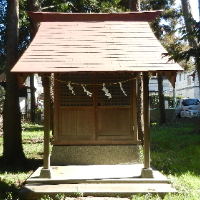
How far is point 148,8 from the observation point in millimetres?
20703

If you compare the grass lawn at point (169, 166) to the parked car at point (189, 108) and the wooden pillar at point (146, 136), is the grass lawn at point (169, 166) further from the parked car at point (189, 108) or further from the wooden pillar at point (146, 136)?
the parked car at point (189, 108)

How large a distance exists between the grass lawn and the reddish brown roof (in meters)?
2.75

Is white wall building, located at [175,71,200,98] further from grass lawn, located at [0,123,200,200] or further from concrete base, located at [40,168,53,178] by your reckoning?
concrete base, located at [40,168,53,178]

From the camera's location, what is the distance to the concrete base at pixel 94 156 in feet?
28.5

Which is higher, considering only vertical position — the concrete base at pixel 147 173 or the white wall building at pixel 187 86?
the white wall building at pixel 187 86

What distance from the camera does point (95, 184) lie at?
22.9ft

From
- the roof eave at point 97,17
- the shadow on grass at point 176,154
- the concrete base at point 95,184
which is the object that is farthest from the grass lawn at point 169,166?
the roof eave at point 97,17

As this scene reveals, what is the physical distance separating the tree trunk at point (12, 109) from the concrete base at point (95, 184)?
77.4 inches

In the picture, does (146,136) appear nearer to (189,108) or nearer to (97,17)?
(97,17)

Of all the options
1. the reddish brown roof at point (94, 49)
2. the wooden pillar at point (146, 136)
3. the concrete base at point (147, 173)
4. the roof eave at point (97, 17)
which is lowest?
the concrete base at point (147, 173)

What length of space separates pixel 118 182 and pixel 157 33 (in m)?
15.8

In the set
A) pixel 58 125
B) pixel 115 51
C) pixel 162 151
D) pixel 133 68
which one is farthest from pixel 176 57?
pixel 162 151

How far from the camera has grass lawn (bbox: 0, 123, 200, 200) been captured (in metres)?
6.88

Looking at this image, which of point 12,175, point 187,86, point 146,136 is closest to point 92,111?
point 146,136
